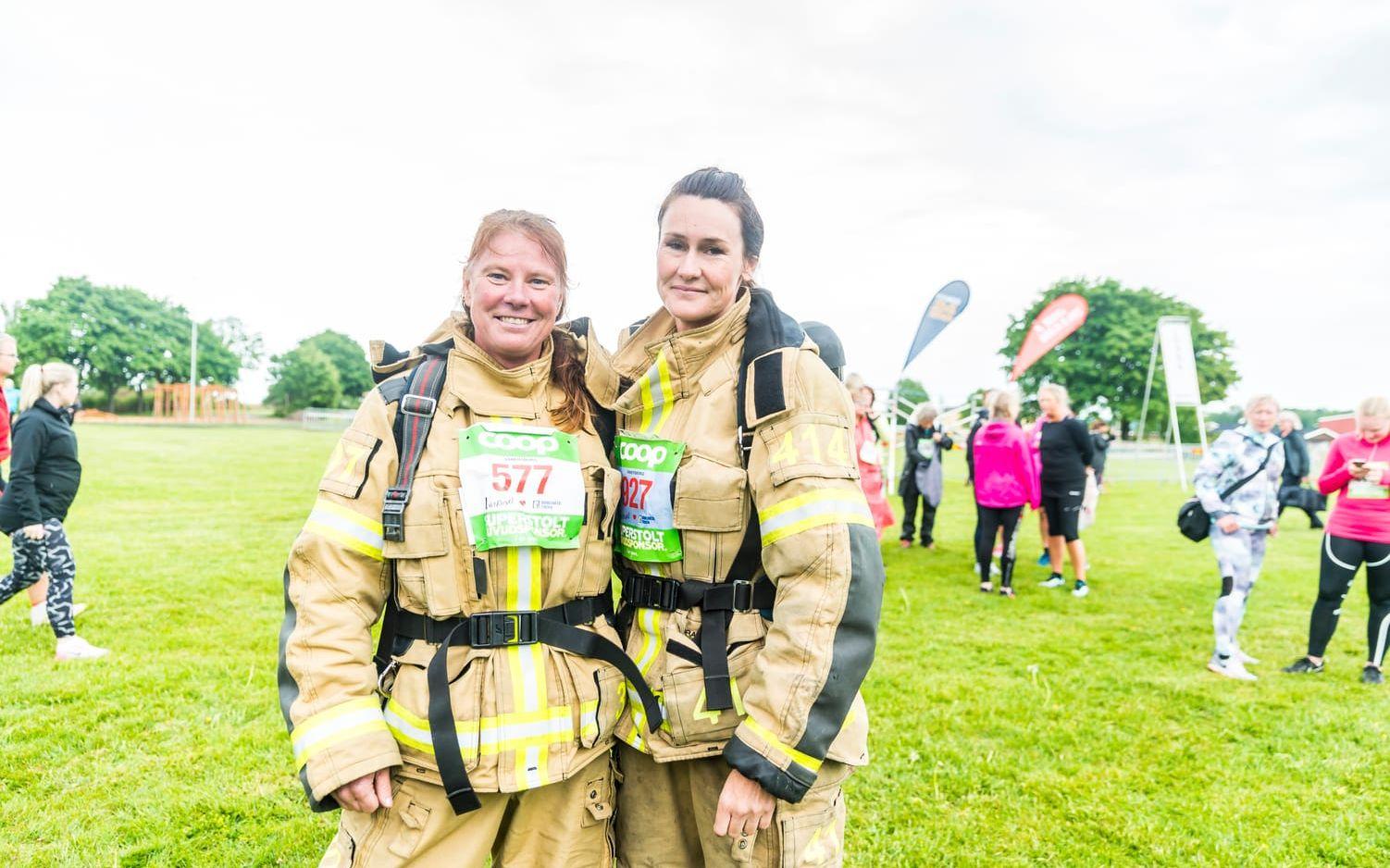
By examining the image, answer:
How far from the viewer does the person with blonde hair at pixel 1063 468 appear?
9602 mm

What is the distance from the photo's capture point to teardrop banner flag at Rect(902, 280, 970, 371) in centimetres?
1420

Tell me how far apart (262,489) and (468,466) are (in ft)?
61.4

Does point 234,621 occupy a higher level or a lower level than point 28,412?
lower

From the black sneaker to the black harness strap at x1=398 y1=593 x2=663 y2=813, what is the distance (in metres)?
7.22

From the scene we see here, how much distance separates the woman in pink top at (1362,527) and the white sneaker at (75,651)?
409 inches

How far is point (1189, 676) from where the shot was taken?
6.68m

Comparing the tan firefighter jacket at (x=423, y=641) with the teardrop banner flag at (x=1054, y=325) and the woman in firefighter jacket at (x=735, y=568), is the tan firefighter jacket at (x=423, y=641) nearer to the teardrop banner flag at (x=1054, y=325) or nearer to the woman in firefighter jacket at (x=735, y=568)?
the woman in firefighter jacket at (x=735, y=568)

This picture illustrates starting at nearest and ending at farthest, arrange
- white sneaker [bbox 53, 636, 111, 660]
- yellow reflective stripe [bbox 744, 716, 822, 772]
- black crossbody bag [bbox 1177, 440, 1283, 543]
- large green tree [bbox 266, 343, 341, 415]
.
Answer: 1. yellow reflective stripe [bbox 744, 716, 822, 772]
2. white sneaker [bbox 53, 636, 111, 660]
3. black crossbody bag [bbox 1177, 440, 1283, 543]
4. large green tree [bbox 266, 343, 341, 415]

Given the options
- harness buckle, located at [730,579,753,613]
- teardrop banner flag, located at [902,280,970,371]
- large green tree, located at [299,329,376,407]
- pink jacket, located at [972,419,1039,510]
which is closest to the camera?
harness buckle, located at [730,579,753,613]

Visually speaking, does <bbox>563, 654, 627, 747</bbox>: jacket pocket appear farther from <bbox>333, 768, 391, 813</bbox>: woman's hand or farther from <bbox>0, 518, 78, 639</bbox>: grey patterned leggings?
<bbox>0, 518, 78, 639</bbox>: grey patterned leggings

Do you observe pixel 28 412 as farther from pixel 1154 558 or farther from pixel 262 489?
pixel 1154 558

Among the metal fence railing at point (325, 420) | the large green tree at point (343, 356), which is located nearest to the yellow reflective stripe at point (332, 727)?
the metal fence railing at point (325, 420)

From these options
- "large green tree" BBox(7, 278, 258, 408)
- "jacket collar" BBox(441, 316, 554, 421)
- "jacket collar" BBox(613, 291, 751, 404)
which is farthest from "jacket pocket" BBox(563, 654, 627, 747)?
"large green tree" BBox(7, 278, 258, 408)

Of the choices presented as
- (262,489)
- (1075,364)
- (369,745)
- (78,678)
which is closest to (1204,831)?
(369,745)
